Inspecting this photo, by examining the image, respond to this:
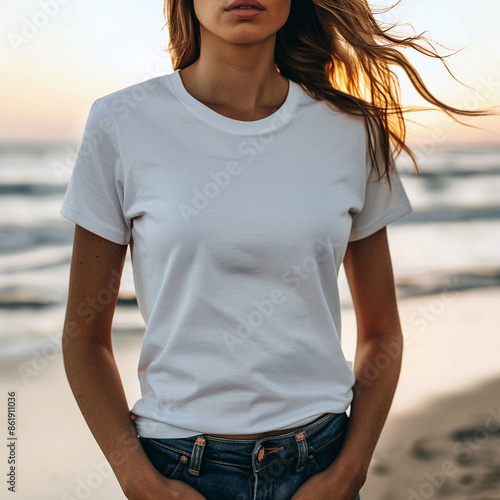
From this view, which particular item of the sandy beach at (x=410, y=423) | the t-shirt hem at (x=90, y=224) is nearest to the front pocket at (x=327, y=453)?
the t-shirt hem at (x=90, y=224)

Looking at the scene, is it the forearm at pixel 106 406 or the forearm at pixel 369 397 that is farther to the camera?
the forearm at pixel 369 397

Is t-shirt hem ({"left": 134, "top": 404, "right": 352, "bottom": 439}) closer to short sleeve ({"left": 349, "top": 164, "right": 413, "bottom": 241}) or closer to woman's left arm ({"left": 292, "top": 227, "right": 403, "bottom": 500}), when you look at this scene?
woman's left arm ({"left": 292, "top": 227, "right": 403, "bottom": 500})

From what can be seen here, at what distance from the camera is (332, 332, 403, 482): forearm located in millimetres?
1508

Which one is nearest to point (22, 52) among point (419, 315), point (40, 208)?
point (40, 208)

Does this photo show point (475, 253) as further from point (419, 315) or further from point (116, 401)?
point (116, 401)

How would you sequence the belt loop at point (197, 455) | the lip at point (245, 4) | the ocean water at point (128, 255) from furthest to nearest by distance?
1. the ocean water at point (128, 255)
2. the lip at point (245, 4)
3. the belt loop at point (197, 455)

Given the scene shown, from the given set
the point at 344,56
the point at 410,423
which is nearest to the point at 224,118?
the point at 344,56

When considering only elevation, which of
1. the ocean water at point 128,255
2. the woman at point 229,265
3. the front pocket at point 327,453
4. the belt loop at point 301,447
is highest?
the woman at point 229,265

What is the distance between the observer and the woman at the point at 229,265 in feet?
4.47

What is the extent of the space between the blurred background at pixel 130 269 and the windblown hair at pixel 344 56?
166 millimetres

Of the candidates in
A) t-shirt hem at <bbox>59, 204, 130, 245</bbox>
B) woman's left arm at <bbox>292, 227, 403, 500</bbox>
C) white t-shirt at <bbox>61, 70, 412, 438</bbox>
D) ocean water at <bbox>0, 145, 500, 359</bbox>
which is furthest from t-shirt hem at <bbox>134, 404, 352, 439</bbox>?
ocean water at <bbox>0, 145, 500, 359</bbox>

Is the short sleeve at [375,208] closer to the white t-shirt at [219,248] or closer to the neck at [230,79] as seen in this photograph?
the white t-shirt at [219,248]

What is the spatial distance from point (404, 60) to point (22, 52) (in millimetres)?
7267

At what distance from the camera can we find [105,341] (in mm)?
1560
